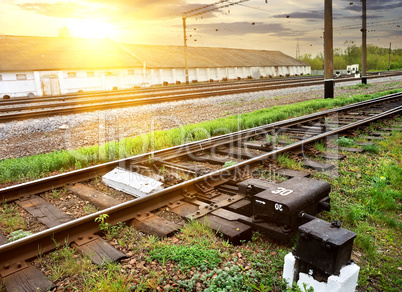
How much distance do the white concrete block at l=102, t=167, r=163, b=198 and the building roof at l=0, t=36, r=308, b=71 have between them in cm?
3464

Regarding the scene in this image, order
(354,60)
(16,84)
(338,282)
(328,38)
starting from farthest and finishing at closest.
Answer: (354,60) → (16,84) → (328,38) → (338,282)

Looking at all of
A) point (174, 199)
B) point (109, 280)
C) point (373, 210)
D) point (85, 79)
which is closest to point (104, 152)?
point (174, 199)

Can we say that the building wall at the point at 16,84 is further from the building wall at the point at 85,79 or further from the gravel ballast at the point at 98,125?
the gravel ballast at the point at 98,125

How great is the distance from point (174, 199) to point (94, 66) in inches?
1462

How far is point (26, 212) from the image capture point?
4.41 meters

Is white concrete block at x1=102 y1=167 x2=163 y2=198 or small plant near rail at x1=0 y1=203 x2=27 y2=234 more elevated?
white concrete block at x1=102 y1=167 x2=163 y2=198

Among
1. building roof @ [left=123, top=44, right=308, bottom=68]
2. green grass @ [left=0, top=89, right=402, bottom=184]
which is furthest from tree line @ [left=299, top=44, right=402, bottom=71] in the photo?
green grass @ [left=0, top=89, right=402, bottom=184]

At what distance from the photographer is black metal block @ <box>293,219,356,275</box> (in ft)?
7.97

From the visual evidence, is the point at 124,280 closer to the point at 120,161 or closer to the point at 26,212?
the point at 26,212

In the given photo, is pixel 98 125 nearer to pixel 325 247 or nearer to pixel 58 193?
pixel 58 193

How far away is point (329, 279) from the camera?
2.39m

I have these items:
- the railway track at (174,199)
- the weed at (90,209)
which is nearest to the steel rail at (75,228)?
the railway track at (174,199)

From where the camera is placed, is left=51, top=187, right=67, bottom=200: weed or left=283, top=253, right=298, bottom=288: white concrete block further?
left=51, top=187, right=67, bottom=200: weed

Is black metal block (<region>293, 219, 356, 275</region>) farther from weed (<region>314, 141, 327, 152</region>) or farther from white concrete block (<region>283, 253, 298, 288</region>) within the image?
weed (<region>314, 141, 327, 152</region>)
